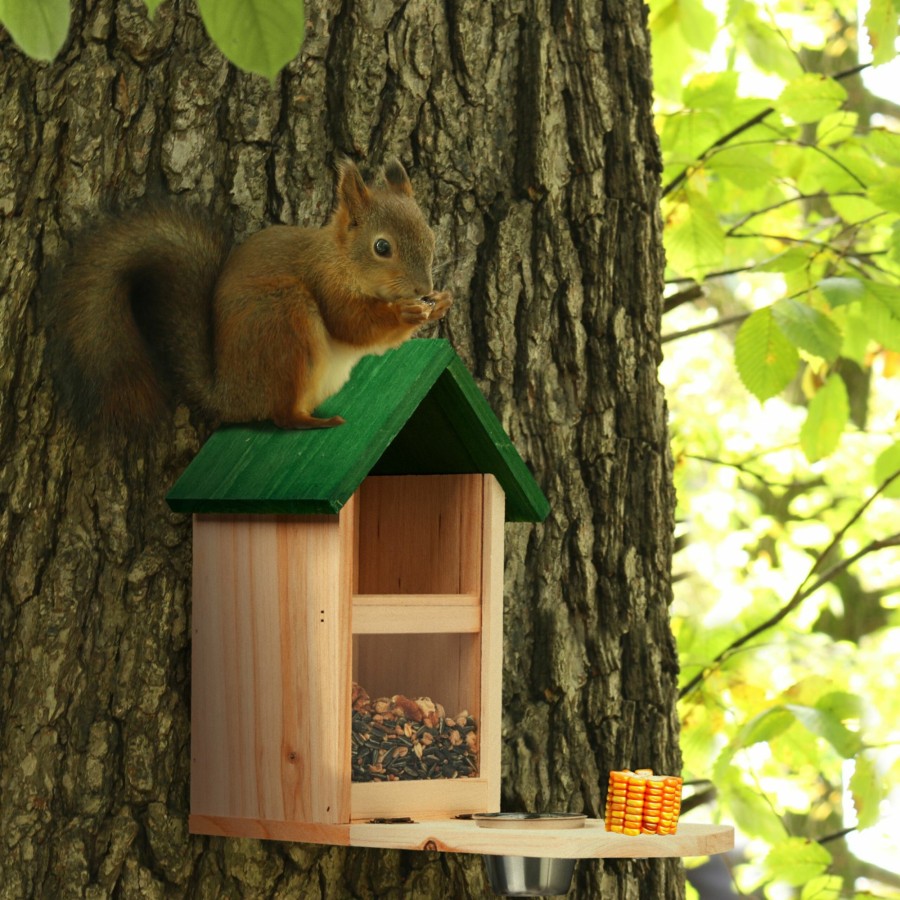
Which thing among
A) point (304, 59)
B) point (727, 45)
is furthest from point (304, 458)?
point (727, 45)

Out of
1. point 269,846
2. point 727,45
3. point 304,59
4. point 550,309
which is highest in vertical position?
point 727,45

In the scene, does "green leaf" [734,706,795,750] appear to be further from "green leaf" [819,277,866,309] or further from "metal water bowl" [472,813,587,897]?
"metal water bowl" [472,813,587,897]

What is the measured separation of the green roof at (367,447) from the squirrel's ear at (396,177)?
0.18 m

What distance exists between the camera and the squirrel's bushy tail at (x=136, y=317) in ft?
4.80

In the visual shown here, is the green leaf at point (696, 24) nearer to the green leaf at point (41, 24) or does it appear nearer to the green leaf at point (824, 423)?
the green leaf at point (824, 423)

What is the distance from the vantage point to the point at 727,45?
3.40 metres

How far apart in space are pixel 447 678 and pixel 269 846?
0.96 ft

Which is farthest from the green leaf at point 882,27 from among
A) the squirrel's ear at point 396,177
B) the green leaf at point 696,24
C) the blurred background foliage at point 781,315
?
the squirrel's ear at point 396,177

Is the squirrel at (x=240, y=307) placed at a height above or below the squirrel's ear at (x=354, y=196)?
below

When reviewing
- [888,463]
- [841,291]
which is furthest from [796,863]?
[841,291]

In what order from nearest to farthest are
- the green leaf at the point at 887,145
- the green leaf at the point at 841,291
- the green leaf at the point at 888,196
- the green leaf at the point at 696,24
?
1. the green leaf at the point at 841,291
2. the green leaf at the point at 888,196
3. the green leaf at the point at 887,145
4. the green leaf at the point at 696,24

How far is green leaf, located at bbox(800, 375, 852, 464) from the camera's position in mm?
2410

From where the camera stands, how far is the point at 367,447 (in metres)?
1.36

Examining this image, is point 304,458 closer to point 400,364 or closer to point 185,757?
point 400,364
